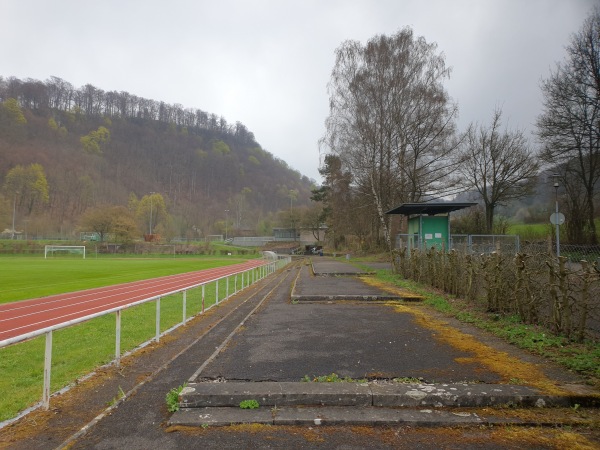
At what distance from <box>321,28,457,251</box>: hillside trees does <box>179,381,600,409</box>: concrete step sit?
2320 cm

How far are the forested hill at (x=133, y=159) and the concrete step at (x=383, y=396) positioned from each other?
3888 inches

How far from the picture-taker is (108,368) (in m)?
5.48

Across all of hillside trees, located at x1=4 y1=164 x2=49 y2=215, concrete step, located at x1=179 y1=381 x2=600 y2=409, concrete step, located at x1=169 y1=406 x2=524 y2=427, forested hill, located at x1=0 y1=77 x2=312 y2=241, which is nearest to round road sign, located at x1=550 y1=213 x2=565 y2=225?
concrete step, located at x1=179 y1=381 x2=600 y2=409

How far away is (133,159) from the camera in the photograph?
505 ft

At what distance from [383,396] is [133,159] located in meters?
167

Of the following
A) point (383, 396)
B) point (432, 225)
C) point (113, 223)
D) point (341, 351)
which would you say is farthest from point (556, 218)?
point (113, 223)

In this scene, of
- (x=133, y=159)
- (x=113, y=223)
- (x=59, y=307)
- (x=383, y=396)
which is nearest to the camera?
(x=383, y=396)

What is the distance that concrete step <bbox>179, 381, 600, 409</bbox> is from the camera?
12.8 ft

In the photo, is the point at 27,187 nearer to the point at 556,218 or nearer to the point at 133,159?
the point at 133,159

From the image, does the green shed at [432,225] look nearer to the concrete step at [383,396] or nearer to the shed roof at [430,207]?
the shed roof at [430,207]

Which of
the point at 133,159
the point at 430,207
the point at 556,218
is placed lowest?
the point at 556,218

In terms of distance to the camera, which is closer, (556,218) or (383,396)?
(383,396)

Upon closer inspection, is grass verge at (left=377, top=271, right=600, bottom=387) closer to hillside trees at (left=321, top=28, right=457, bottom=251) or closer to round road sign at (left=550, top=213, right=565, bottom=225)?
round road sign at (left=550, top=213, right=565, bottom=225)

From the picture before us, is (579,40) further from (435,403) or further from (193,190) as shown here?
(193,190)
